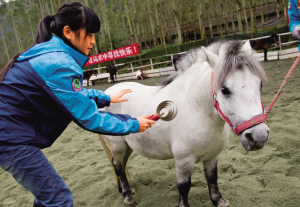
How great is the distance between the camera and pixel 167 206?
239 centimetres

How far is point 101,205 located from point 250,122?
2080mm

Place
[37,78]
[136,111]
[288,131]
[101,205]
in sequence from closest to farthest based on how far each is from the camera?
[37,78]
[136,111]
[101,205]
[288,131]

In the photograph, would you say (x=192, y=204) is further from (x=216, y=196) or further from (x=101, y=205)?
(x=101, y=205)

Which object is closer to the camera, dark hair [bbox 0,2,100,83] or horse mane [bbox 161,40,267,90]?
dark hair [bbox 0,2,100,83]

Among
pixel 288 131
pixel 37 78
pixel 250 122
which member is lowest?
pixel 288 131

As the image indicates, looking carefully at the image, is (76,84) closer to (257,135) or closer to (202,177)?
(257,135)

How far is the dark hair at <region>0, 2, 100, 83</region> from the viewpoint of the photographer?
1.35 meters

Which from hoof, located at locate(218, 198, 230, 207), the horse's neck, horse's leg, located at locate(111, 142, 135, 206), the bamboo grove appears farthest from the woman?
the bamboo grove

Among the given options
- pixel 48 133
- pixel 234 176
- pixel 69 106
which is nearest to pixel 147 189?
pixel 234 176

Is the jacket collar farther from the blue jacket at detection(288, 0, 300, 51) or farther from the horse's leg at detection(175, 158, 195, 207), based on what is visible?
the blue jacket at detection(288, 0, 300, 51)

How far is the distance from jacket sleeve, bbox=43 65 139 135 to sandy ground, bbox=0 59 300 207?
5.00 feet

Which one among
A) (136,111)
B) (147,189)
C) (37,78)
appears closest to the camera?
(37,78)

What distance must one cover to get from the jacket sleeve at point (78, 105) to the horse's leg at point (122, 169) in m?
1.31

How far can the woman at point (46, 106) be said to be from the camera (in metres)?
1.20
